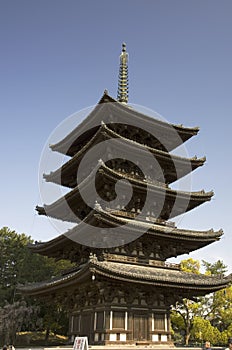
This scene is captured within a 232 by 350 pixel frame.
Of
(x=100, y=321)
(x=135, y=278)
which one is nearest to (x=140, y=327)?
(x=100, y=321)

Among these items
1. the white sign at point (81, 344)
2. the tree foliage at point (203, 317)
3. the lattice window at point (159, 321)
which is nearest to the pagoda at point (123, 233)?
the lattice window at point (159, 321)

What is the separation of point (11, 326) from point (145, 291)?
27030 mm

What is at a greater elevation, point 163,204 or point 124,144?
point 124,144

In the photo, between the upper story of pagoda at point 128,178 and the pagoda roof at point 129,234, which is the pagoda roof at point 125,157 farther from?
the pagoda roof at point 129,234

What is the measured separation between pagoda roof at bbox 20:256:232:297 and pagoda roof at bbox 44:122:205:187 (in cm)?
860

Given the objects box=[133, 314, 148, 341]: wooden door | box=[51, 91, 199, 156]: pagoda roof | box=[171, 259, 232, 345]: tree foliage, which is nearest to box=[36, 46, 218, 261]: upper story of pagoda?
box=[51, 91, 199, 156]: pagoda roof

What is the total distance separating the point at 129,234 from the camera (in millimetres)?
25812

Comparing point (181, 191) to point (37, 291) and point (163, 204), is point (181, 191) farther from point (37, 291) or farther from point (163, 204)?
point (37, 291)

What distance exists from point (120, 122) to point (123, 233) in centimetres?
958

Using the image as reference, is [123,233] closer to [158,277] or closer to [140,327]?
[158,277]

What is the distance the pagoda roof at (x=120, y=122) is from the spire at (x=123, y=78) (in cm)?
508

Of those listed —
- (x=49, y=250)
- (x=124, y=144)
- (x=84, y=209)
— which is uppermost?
(x=124, y=144)

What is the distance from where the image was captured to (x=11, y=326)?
45219 millimetres

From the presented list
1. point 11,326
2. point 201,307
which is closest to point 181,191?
point 201,307
